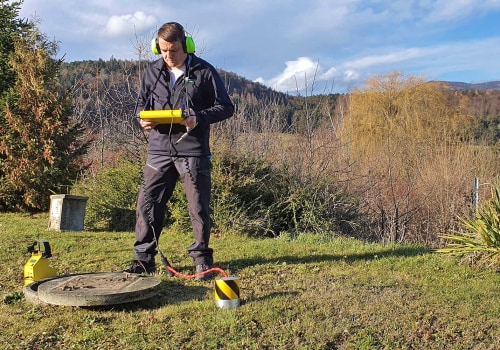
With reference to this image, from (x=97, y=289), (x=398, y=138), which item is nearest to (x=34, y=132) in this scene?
(x=97, y=289)

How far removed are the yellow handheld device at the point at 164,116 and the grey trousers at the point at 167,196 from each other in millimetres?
485

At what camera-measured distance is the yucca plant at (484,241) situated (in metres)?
5.68

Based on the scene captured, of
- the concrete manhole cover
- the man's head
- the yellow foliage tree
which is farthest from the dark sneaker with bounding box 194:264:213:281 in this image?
the yellow foliage tree

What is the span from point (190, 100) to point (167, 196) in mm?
1046

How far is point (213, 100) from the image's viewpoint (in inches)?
200

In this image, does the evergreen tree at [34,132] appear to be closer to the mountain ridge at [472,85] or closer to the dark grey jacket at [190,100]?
the dark grey jacket at [190,100]

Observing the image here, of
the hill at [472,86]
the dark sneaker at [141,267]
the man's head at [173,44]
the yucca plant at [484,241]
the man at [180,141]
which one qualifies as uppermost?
the hill at [472,86]

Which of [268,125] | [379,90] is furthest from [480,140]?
[268,125]

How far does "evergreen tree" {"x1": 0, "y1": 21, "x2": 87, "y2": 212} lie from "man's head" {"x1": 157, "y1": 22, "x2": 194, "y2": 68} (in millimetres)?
7681

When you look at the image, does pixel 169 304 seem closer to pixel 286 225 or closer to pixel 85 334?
pixel 85 334

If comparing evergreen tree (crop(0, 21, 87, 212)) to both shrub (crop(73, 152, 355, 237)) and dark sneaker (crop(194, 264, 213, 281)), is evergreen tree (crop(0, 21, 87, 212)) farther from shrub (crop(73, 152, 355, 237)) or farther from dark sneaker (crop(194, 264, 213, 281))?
dark sneaker (crop(194, 264, 213, 281))

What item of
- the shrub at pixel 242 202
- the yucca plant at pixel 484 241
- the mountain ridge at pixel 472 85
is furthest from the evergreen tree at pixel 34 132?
the mountain ridge at pixel 472 85

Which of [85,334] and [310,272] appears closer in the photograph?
[85,334]

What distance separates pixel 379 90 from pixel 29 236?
83.0 feet
